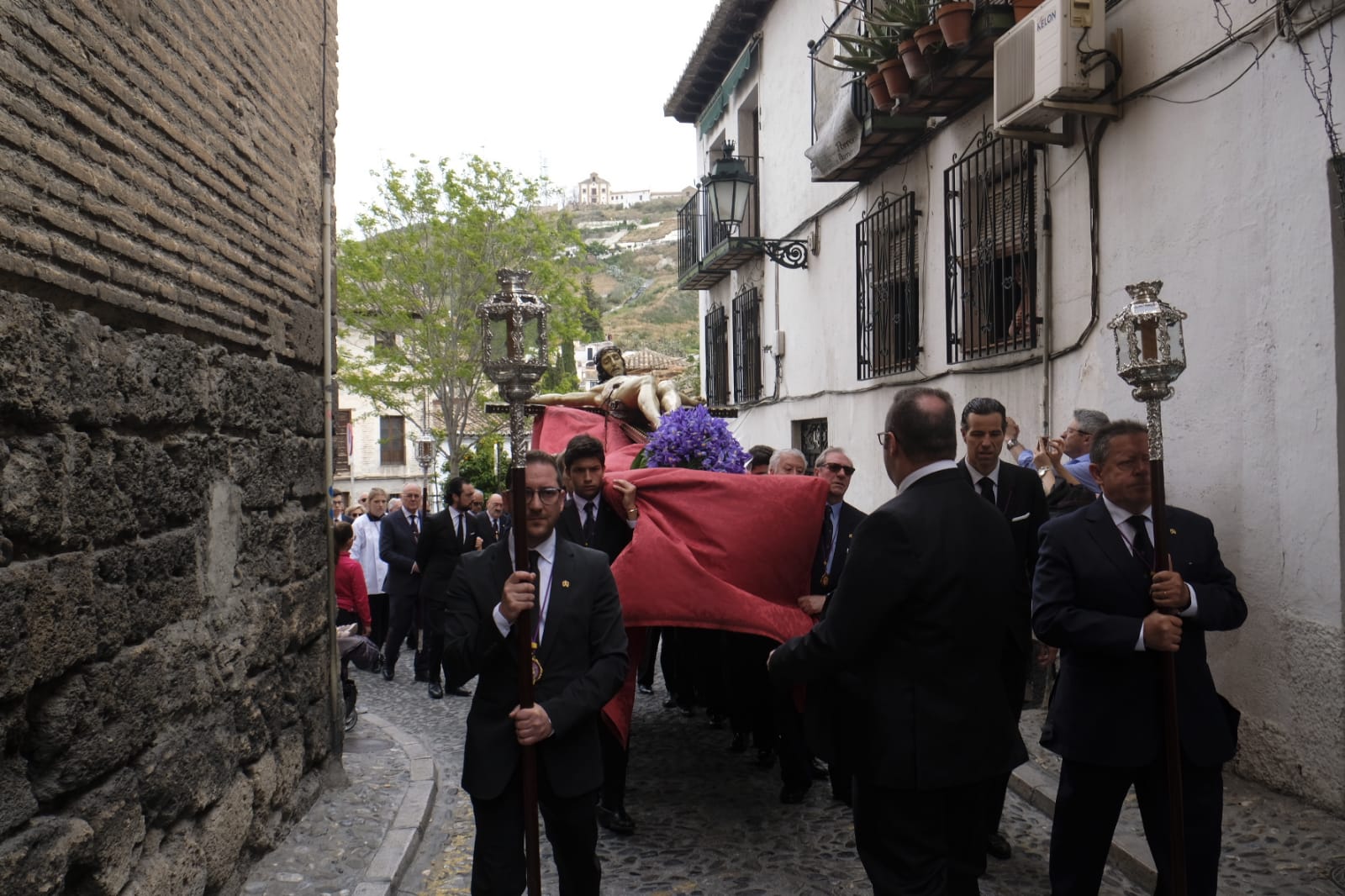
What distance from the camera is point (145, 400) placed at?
3.82m

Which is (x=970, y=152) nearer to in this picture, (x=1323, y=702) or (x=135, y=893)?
(x=1323, y=702)

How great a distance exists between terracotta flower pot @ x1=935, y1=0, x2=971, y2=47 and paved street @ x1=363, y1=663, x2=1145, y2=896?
497 centimetres

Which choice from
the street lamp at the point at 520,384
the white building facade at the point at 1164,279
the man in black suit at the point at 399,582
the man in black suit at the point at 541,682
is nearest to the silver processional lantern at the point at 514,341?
the street lamp at the point at 520,384

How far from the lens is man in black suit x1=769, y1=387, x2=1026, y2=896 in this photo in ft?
10.6

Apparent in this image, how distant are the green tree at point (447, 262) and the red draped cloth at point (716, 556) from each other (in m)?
20.2

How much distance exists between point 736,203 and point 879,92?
13.1ft

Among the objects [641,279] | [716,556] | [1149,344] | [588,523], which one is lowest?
[716,556]

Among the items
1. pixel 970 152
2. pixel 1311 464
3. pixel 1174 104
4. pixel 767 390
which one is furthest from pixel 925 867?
pixel 767 390

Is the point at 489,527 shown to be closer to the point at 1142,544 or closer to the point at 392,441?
the point at 1142,544

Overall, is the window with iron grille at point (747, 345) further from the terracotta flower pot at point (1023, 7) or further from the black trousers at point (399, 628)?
the terracotta flower pot at point (1023, 7)

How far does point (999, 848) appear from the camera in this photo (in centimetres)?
494

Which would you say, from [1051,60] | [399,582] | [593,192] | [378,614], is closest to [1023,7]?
[1051,60]

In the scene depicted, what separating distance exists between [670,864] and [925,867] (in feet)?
6.43

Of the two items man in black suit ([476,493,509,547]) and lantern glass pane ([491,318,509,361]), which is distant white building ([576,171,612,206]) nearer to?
man in black suit ([476,493,509,547])
